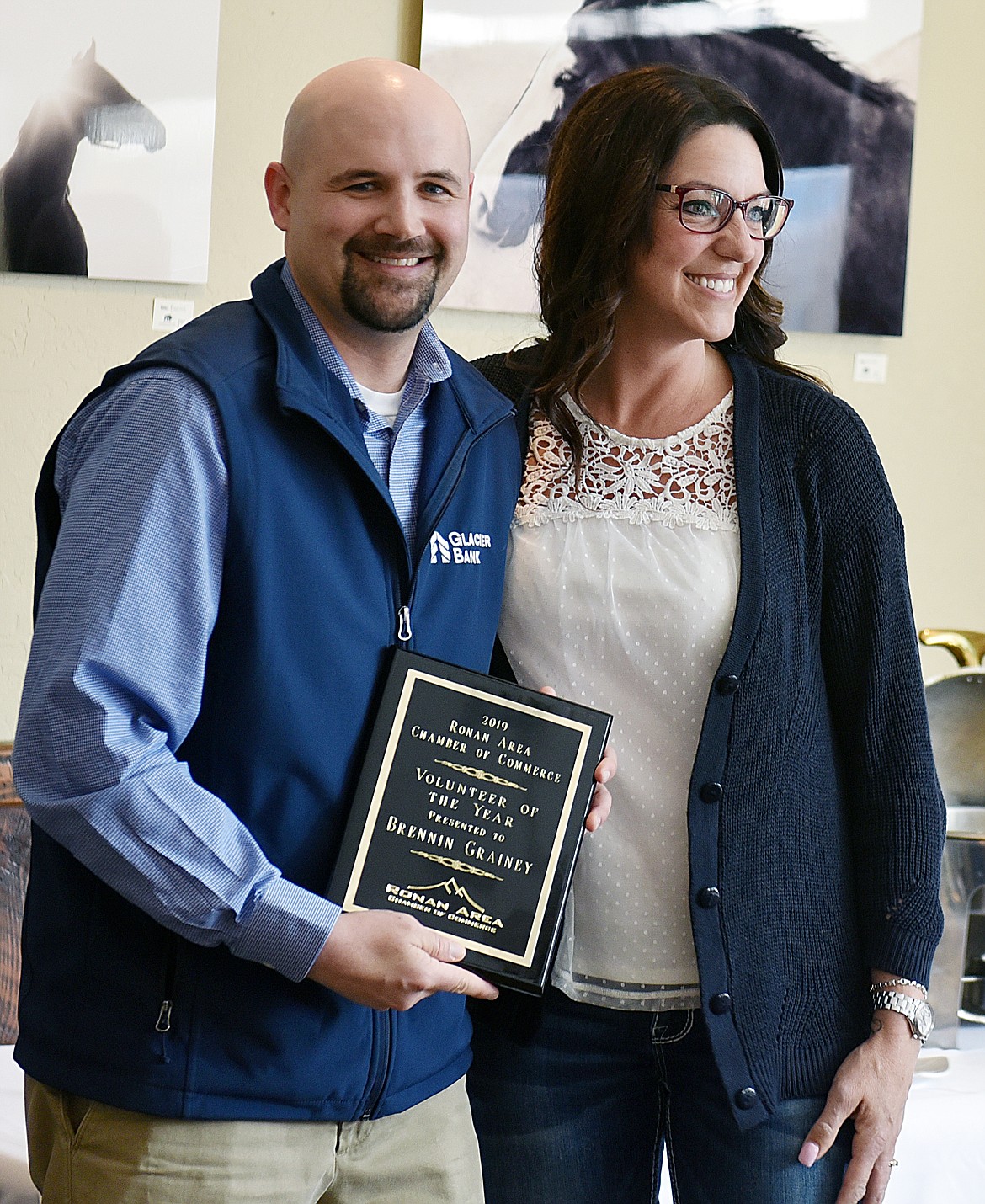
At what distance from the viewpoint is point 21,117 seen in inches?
90.8

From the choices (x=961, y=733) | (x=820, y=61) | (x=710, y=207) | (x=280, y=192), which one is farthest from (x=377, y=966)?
(x=820, y=61)

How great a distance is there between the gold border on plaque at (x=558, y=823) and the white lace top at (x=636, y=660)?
141mm

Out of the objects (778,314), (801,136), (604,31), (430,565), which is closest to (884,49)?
(801,136)

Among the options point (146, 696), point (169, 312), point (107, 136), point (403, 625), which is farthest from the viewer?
point (169, 312)

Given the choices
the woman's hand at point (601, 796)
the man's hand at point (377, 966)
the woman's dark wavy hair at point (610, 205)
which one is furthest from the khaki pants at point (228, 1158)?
the woman's dark wavy hair at point (610, 205)

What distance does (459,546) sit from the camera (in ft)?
4.03

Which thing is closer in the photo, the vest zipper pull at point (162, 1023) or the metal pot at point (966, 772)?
the vest zipper pull at point (162, 1023)

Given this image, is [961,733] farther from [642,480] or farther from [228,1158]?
[228,1158]

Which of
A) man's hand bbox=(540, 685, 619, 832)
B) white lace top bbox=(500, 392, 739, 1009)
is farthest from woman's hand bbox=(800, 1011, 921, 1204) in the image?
man's hand bbox=(540, 685, 619, 832)

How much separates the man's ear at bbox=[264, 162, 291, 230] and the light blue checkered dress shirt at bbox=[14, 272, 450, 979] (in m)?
0.24

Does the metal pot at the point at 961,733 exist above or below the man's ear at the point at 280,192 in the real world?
below

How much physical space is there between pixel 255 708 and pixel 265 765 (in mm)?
47

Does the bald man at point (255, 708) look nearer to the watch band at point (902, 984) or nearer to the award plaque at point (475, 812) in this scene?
the award plaque at point (475, 812)

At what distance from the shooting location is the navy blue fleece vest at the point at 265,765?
1.07 meters
